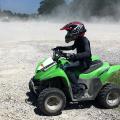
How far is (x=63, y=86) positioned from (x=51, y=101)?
52cm

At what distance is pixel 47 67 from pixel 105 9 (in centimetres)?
3089

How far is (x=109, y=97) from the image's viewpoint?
355 inches

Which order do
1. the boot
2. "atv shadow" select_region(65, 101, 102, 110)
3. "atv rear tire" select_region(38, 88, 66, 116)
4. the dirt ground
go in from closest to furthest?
"atv rear tire" select_region(38, 88, 66, 116) → the dirt ground → the boot → "atv shadow" select_region(65, 101, 102, 110)

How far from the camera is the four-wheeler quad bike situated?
838cm

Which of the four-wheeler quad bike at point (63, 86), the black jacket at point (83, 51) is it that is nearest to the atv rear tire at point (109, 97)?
the four-wheeler quad bike at point (63, 86)

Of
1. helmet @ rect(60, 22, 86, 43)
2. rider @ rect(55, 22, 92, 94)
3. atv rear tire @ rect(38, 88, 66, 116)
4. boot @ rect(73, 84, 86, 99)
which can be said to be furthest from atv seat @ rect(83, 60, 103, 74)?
Answer: atv rear tire @ rect(38, 88, 66, 116)

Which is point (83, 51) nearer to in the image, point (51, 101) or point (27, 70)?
point (51, 101)

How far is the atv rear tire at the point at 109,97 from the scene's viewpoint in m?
8.86

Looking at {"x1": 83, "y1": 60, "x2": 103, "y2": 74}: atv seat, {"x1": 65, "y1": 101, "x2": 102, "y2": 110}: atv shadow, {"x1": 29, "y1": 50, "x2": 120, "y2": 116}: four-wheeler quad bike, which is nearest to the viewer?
{"x1": 29, "y1": 50, "x2": 120, "y2": 116}: four-wheeler quad bike

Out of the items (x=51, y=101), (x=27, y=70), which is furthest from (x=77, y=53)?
(x=27, y=70)

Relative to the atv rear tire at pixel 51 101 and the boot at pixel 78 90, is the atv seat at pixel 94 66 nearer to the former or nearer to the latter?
the boot at pixel 78 90

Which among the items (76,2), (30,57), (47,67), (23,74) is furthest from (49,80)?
(76,2)

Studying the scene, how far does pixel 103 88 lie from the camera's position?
9008 millimetres

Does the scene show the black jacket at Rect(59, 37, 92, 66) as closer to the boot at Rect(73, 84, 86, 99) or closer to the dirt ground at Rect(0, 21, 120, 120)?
the boot at Rect(73, 84, 86, 99)
